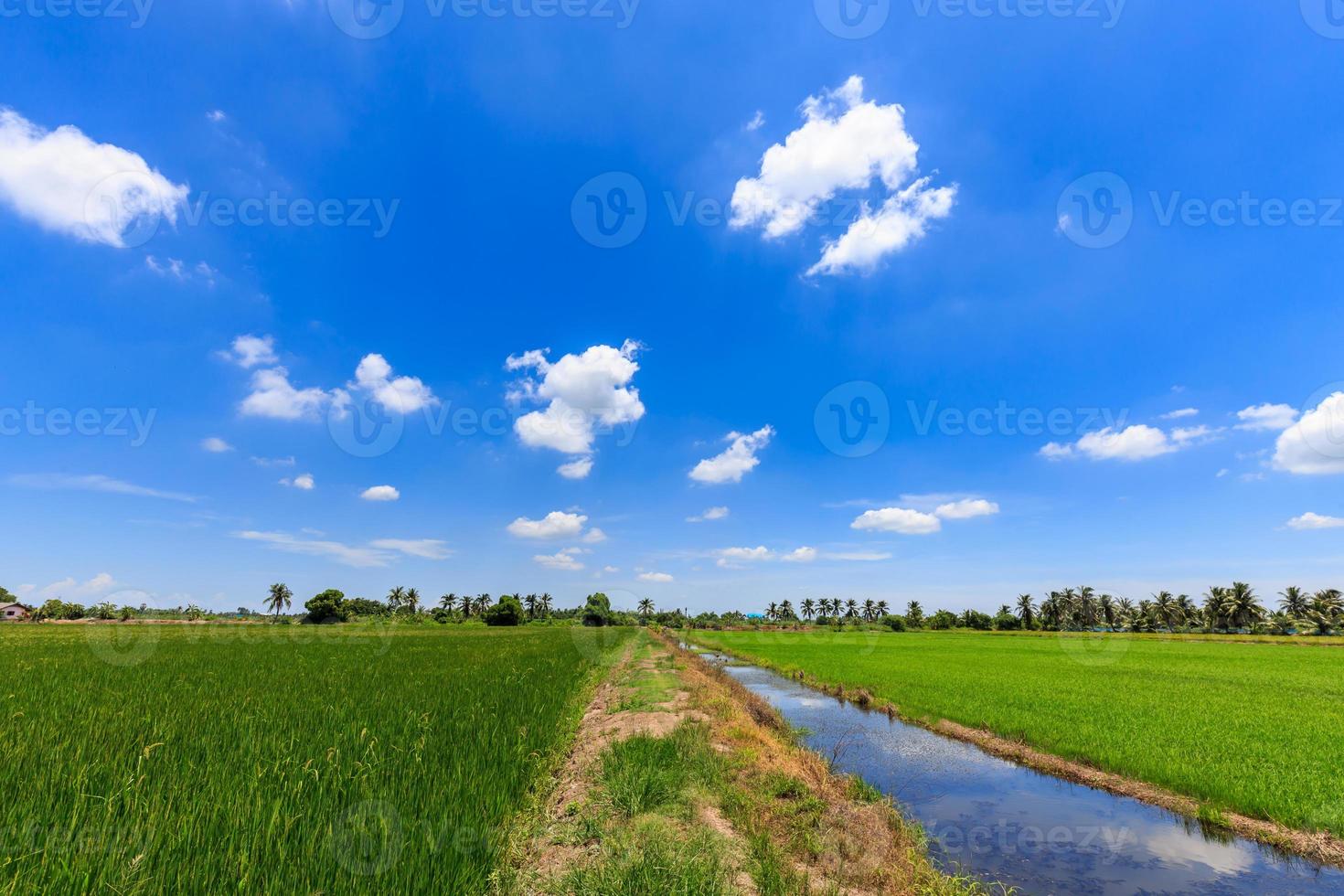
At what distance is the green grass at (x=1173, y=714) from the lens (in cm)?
1020

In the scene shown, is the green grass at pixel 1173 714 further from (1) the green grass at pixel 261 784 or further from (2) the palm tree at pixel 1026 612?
(2) the palm tree at pixel 1026 612

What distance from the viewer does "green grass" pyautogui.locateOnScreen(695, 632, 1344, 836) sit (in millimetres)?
10195

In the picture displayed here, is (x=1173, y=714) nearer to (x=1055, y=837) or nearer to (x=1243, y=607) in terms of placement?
(x=1055, y=837)

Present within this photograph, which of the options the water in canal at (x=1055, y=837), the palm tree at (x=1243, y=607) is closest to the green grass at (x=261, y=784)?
the water in canal at (x=1055, y=837)

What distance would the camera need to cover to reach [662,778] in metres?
8.12

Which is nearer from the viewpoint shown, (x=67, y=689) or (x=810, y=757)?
(x=810, y=757)

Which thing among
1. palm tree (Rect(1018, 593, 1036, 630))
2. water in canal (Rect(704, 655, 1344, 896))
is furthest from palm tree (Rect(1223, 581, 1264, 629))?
water in canal (Rect(704, 655, 1344, 896))

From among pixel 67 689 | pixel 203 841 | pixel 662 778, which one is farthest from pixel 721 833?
pixel 67 689

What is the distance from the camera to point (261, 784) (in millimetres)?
5844

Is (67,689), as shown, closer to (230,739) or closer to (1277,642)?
(230,739)

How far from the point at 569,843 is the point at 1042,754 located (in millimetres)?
13318

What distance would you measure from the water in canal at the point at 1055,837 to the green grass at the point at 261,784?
7.48m

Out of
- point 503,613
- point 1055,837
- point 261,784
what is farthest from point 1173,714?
point 503,613

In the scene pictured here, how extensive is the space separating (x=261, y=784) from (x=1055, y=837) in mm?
12344
